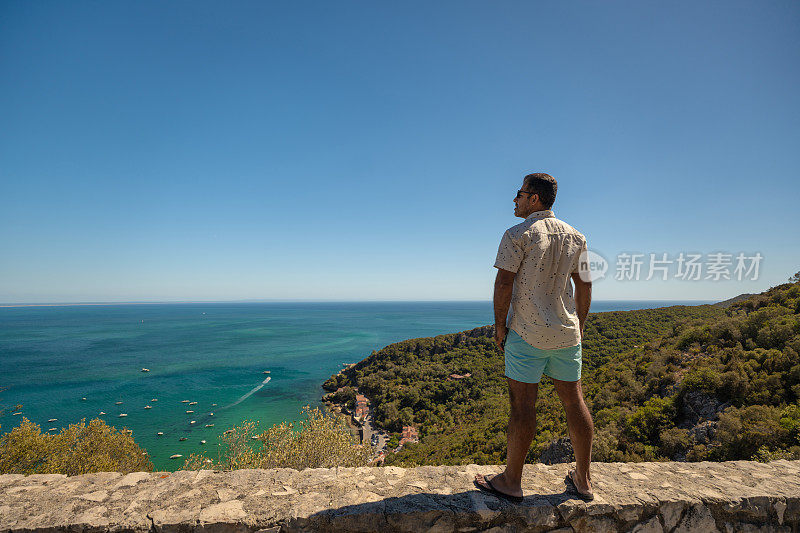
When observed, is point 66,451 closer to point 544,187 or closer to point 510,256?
point 510,256

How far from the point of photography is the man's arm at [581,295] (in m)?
1.93

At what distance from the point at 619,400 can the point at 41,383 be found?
68886mm

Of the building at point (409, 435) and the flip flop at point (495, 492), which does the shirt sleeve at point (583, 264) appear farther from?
the building at point (409, 435)

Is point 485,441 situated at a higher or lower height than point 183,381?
higher

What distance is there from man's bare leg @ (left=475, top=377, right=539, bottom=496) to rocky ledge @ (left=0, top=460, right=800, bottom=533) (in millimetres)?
115

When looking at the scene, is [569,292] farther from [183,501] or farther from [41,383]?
[41,383]

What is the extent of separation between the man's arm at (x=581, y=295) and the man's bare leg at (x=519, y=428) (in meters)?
0.58

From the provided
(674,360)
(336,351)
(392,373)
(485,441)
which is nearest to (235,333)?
(336,351)

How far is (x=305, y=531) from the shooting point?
5.65 feet

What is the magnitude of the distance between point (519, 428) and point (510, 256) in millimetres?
1011

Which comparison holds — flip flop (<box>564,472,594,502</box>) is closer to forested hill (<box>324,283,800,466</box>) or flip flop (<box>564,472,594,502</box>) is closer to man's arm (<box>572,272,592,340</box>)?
man's arm (<box>572,272,592,340</box>)

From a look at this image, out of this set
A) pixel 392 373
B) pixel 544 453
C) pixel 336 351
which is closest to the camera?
pixel 544 453

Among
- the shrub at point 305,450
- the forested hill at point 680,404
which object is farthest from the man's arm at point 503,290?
the shrub at point 305,450

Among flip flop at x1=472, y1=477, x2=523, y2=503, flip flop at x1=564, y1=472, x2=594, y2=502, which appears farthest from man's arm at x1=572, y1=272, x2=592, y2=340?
flip flop at x1=472, y1=477, x2=523, y2=503
